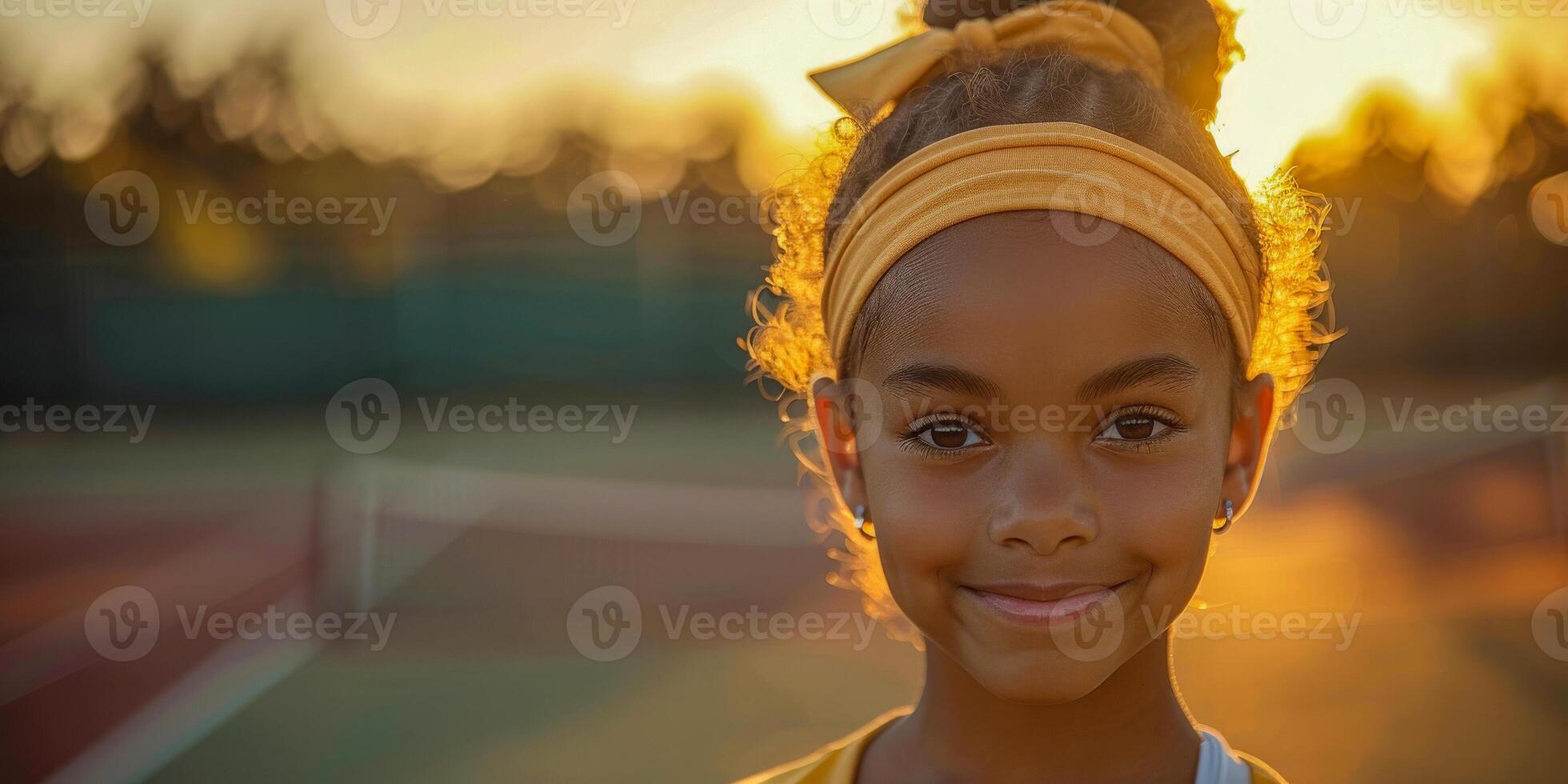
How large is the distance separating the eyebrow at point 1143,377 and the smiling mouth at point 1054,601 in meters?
0.32

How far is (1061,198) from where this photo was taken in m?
2.17

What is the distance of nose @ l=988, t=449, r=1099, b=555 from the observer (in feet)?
6.68

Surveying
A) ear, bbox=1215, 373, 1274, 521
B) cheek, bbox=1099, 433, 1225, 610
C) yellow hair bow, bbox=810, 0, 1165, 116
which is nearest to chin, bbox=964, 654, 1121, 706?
cheek, bbox=1099, 433, 1225, 610

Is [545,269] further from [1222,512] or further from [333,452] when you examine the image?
[1222,512]

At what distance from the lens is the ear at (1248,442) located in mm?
2348

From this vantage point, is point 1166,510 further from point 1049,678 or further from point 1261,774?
point 1261,774

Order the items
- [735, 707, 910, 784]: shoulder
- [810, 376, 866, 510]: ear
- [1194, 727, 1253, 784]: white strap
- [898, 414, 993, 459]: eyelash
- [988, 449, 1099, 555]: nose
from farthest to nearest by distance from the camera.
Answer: [735, 707, 910, 784]: shoulder → [810, 376, 866, 510]: ear → [1194, 727, 1253, 784]: white strap → [898, 414, 993, 459]: eyelash → [988, 449, 1099, 555]: nose

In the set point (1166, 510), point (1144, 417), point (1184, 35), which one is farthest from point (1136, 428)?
point (1184, 35)

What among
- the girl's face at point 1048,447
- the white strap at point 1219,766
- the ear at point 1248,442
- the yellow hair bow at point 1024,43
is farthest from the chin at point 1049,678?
the yellow hair bow at point 1024,43

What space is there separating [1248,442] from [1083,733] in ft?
2.03

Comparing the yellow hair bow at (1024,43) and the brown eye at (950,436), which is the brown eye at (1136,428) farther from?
the yellow hair bow at (1024,43)

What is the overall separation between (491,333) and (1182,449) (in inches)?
765

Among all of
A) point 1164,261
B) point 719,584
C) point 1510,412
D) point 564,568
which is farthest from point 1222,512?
point 1510,412

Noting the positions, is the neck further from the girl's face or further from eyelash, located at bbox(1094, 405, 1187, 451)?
eyelash, located at bbox(1094, 405, 1187, 451)
